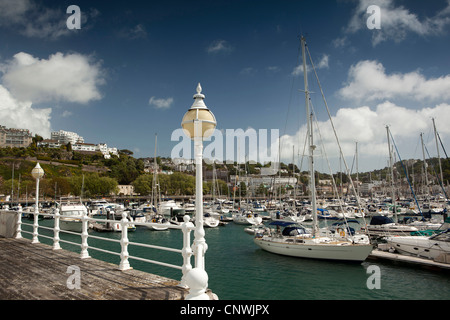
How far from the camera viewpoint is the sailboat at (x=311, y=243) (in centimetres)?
1953

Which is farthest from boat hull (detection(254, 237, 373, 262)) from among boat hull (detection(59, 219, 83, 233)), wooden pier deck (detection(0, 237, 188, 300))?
boat hull (detection(59, 219, 83, 233))

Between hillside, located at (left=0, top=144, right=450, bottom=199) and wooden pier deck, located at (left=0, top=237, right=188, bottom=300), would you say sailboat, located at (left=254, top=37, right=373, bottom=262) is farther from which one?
hillside, located at (left=0, top=144, right=450, bottom=199)

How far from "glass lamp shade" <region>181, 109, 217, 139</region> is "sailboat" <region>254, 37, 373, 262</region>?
58.0ft

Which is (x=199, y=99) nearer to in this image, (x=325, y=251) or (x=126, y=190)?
(x=325, y=251)

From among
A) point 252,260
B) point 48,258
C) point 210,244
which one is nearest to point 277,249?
point 252,260

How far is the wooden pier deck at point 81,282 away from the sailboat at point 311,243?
53.2 feet

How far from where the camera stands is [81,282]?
664 cm

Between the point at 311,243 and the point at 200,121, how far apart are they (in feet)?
60.2

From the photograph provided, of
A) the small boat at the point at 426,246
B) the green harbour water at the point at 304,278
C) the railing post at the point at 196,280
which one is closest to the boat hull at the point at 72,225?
the green harbour water at the point at 304,278

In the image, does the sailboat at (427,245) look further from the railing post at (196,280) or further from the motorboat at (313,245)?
the railing post at (196,280)

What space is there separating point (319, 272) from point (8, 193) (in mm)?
103667

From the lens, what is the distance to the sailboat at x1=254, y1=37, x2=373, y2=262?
1953 centimetres

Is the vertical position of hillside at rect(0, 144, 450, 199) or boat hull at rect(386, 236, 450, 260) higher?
hillside at rect(0, 144, 450, 199)

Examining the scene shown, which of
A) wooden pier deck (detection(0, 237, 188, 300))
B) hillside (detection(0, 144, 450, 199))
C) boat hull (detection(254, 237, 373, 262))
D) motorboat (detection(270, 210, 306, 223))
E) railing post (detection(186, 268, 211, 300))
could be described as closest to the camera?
railing post (detection(186, 268, 211, 300))
